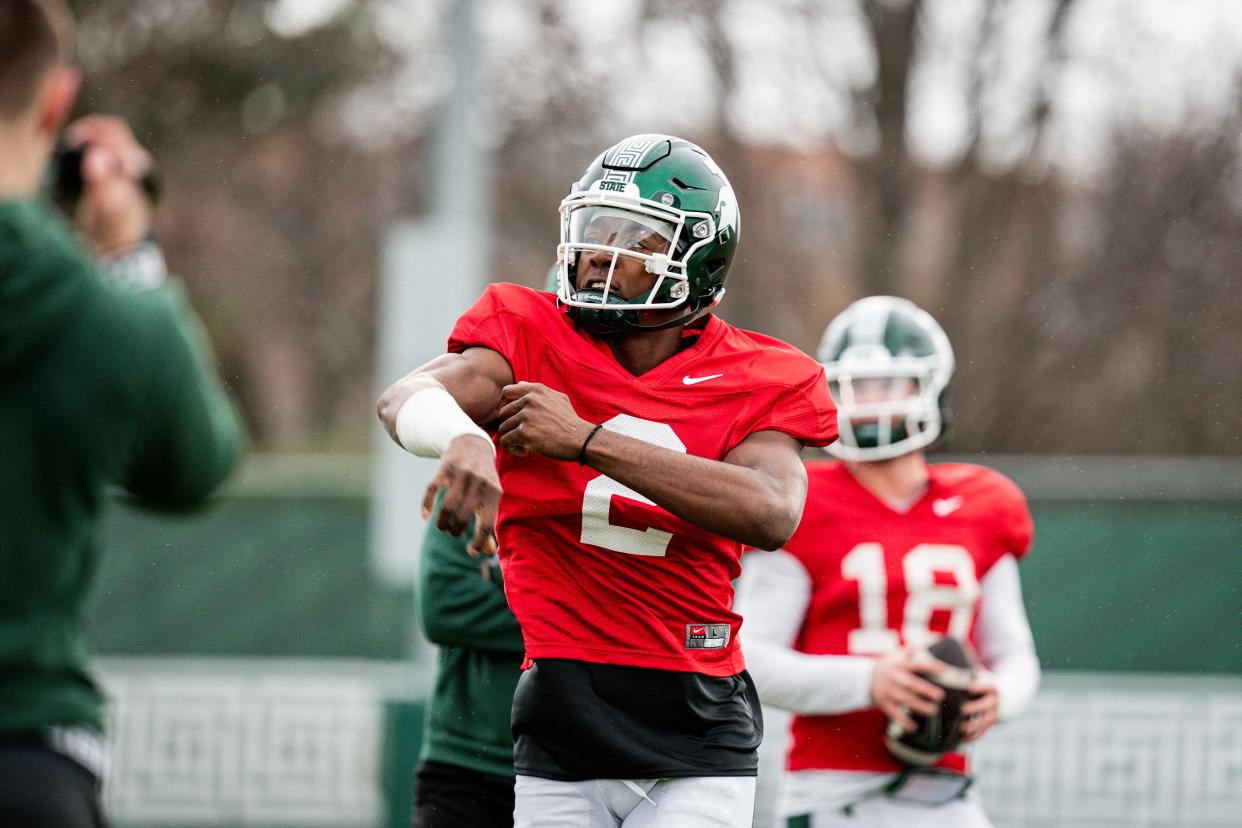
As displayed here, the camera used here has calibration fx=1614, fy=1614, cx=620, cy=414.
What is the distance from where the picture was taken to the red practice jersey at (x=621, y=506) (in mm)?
3318

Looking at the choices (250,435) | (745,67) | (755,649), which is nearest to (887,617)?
(755,649)

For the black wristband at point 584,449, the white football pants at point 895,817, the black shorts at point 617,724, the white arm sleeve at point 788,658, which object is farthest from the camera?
the white football pants at point 895,817

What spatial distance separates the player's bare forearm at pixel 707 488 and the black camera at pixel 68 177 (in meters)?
1.17

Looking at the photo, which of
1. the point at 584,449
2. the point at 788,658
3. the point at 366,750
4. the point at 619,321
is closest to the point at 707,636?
the point at 584,449

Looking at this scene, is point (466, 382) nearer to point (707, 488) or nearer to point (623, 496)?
point (623, 496)

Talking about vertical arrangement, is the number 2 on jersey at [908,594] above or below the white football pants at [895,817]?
above

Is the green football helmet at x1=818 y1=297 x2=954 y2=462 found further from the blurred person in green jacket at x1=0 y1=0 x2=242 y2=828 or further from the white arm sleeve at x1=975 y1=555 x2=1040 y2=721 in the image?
the blurred person in green jacket at x1=0 y1=0 x2=242 y2=828

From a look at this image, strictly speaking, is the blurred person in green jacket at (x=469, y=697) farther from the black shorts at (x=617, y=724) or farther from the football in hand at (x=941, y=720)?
the football in hand at (x=941, y=720)

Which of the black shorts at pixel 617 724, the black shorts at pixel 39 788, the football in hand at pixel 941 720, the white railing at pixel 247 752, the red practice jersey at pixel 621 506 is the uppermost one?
the red practice jersey at pixel 621 506

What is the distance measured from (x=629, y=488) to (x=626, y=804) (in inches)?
25.7

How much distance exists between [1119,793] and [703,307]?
15.7ft

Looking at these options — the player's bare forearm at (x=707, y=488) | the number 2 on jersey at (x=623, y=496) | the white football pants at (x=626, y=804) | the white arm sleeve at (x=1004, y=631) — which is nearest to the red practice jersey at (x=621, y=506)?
the number 2 on jersey at (x=623, y=496)

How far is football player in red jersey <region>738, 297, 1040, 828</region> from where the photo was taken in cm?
424

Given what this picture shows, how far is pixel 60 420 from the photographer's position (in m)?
2.36
